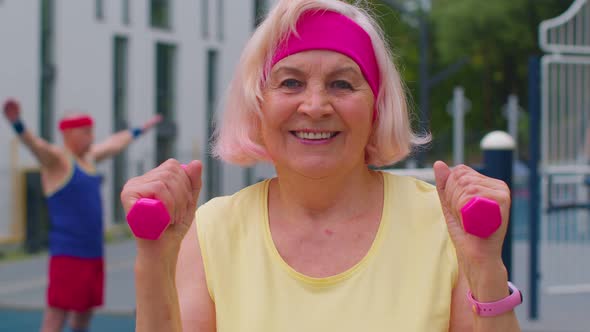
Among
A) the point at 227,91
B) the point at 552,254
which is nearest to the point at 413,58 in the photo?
the point at 552,254

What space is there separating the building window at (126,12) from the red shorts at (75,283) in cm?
1143

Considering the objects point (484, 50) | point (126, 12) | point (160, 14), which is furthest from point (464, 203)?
point (484, 50)

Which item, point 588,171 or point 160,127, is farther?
point 160,127

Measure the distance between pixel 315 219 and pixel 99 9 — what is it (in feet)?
48.1

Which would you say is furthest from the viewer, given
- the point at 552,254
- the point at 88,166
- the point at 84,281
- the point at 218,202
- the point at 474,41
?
the point at 474,41

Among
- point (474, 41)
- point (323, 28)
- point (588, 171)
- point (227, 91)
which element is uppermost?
point (474, 41)

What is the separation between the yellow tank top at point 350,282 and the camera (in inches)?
75.6

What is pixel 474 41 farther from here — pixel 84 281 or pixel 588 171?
pixel 84 281

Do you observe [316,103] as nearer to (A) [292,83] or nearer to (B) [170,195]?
(A) [292,83]

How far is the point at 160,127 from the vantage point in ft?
62.4

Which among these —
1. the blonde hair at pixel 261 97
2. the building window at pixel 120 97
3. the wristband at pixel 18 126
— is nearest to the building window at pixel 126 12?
the building window at pixel 120 97

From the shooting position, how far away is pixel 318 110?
197 centimetres

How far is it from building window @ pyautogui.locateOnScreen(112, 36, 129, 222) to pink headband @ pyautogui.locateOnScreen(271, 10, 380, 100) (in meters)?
15.0

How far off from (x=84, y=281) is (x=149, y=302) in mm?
4345
